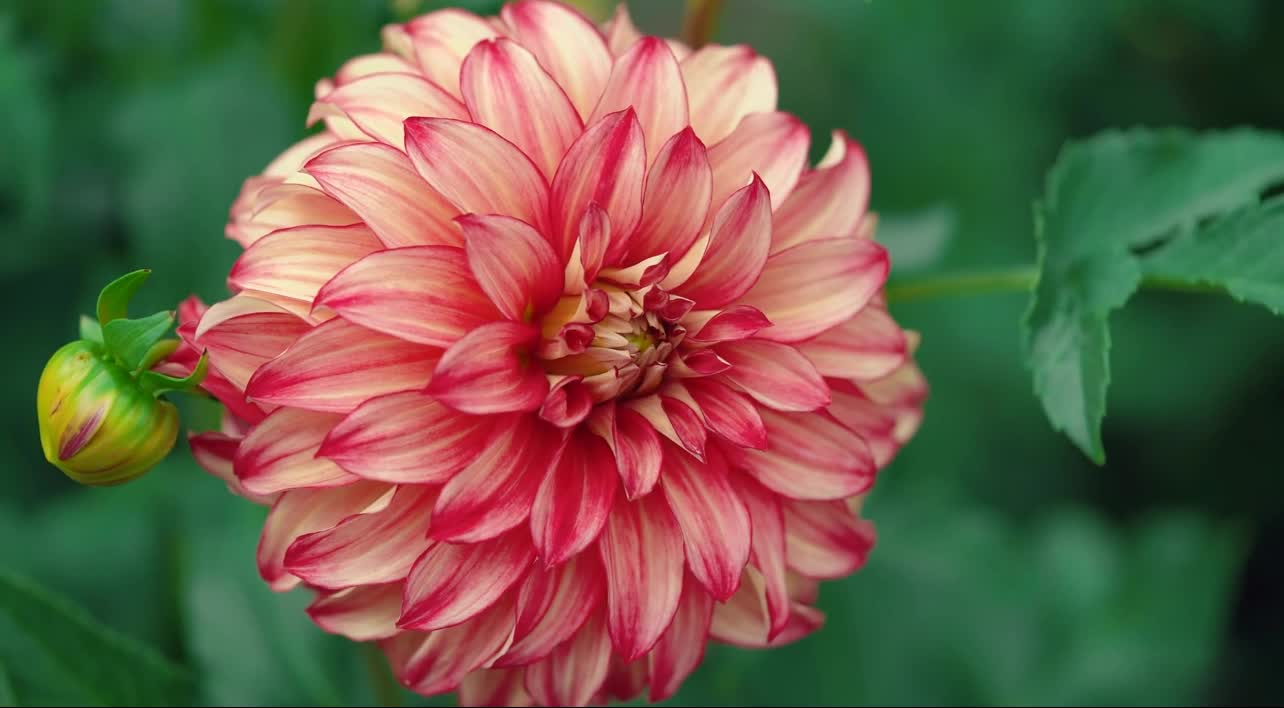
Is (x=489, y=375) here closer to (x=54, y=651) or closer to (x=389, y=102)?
(x=389, y=102)

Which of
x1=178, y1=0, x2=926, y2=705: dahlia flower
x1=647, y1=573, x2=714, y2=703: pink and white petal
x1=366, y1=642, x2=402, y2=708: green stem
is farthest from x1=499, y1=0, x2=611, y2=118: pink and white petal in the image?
x1=366, y1=642, x2=402, y2=708: green stem

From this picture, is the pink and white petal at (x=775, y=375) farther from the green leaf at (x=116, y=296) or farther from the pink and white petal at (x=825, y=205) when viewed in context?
the green leaf at (x=116, y=296)

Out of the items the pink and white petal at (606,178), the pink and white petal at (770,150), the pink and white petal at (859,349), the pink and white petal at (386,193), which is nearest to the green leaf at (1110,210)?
the pink and white petal at (859,349)

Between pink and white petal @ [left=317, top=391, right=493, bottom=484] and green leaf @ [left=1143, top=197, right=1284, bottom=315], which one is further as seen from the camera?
green leaf @ [left=1143, top=197, right=1284, bottom=315]

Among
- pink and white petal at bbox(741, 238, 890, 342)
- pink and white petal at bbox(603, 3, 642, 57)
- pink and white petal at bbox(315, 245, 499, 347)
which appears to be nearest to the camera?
pink and white petal at bbox(315, 245, 499, 347)

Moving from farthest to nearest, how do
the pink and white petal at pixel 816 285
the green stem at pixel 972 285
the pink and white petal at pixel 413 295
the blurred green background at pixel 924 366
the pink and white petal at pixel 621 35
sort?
1. the blurred green background at pixel 924 366
2. the green stem at pixel 972 285
3. the pink and white petal at pixel 621 35
4. the pink and white petal at pixel 816 285
5. the pink and white petal at pixel 413 295

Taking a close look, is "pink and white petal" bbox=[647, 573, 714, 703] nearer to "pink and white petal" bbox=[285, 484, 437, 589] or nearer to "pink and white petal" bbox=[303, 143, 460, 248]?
"pink and white petal" bbox=[285, 484, 437, 589]
